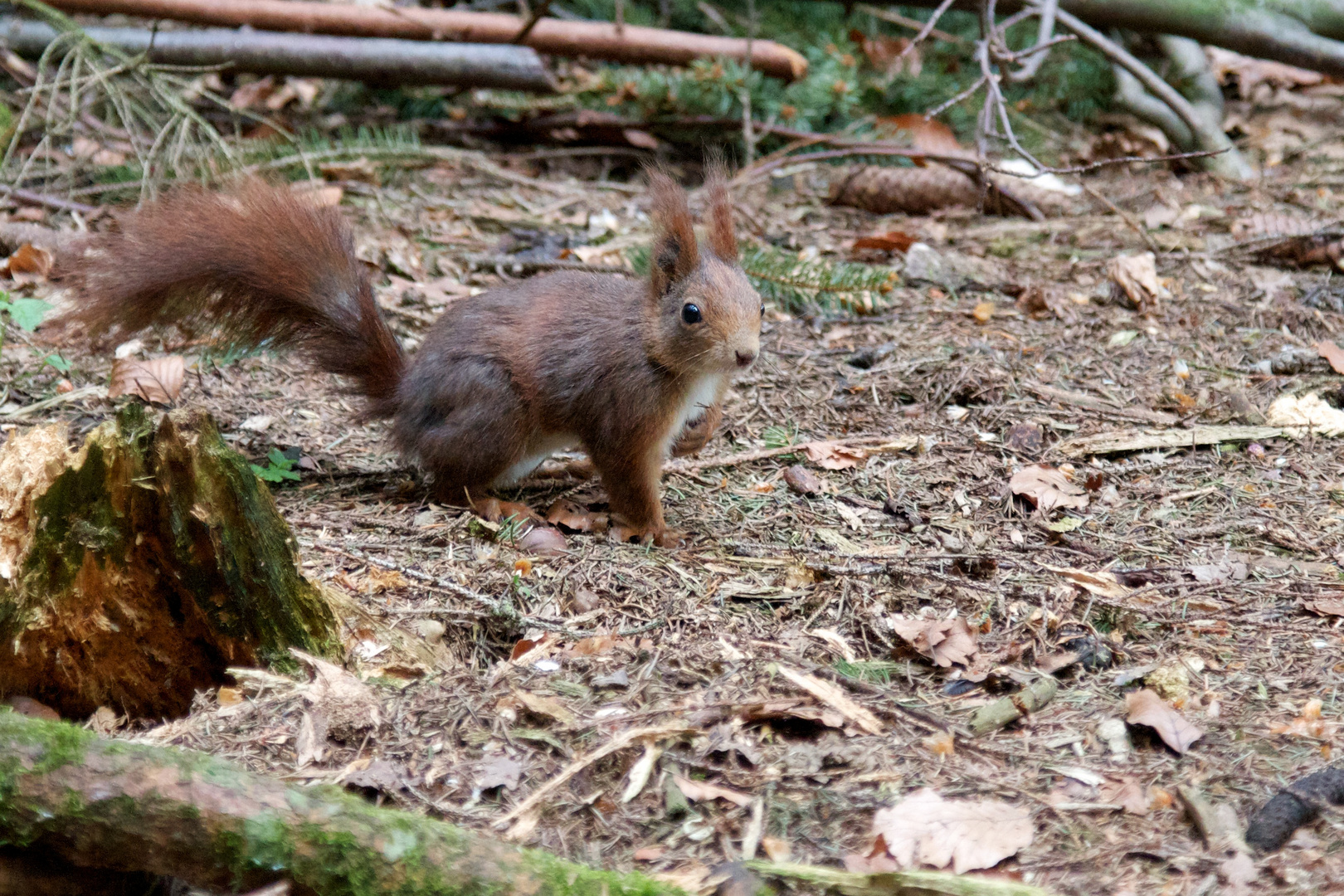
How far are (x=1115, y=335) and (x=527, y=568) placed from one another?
9.32 ft

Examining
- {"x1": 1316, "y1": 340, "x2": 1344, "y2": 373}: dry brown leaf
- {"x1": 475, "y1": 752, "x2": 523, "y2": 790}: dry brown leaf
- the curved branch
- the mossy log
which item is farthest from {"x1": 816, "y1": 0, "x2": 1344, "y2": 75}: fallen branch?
the mossy log

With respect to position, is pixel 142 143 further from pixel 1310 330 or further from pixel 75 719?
pixel 1310 330

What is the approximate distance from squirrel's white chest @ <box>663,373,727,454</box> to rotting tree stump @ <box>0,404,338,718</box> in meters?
1.28

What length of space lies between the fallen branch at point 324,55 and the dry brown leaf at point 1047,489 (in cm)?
390

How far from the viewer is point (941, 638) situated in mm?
2639

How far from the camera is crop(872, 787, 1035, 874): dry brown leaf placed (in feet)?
6.20

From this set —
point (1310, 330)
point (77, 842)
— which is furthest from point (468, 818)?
point (1310, 330)

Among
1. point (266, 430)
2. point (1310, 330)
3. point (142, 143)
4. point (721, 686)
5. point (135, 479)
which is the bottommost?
point (1310, 330)

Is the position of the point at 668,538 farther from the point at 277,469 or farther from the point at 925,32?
the point at 925,32

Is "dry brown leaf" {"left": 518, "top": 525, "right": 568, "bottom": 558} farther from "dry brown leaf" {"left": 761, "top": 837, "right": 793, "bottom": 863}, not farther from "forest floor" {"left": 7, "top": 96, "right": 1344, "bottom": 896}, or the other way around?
"dry brown leaf" {"left": 761, "top": 837, "right": 793, "bottom": 863}

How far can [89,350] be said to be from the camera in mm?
3451

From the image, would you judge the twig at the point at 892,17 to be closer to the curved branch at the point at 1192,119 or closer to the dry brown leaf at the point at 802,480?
the curved branch at the point at 1192,119

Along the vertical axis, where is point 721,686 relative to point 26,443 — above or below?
below

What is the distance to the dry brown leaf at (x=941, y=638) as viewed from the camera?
2.60 meters
